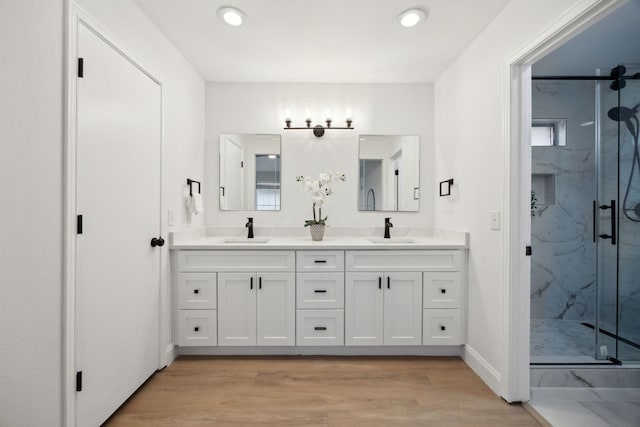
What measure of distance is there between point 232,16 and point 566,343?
136 inches

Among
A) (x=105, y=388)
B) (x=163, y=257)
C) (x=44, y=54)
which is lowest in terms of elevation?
(x=105, y=388)

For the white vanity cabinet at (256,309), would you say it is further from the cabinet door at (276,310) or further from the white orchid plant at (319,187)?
the white orchid plant at (319,187)

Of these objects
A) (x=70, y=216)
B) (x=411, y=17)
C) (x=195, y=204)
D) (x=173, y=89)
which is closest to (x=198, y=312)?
(x=195, y=204)

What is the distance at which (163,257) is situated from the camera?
86.1 inches

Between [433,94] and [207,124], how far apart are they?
85.8 inches

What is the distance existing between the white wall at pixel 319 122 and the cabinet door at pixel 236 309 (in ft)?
2.55

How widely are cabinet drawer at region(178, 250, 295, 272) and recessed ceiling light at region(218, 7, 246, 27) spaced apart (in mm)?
1566

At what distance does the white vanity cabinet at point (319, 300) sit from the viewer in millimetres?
2365

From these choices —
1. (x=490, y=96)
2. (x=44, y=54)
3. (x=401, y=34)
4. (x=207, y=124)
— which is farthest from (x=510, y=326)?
(x=207, y=124)

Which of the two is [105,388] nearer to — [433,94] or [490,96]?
[490,96]

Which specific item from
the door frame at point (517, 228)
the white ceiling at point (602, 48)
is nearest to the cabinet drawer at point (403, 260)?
the door frame at point (517, 228)

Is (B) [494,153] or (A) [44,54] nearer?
(A) [44,54]

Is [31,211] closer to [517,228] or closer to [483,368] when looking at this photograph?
[517,228]

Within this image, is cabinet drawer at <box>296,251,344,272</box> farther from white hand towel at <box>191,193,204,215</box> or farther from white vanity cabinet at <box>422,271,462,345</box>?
white hand towel at <box>191,193,204,215</box>
